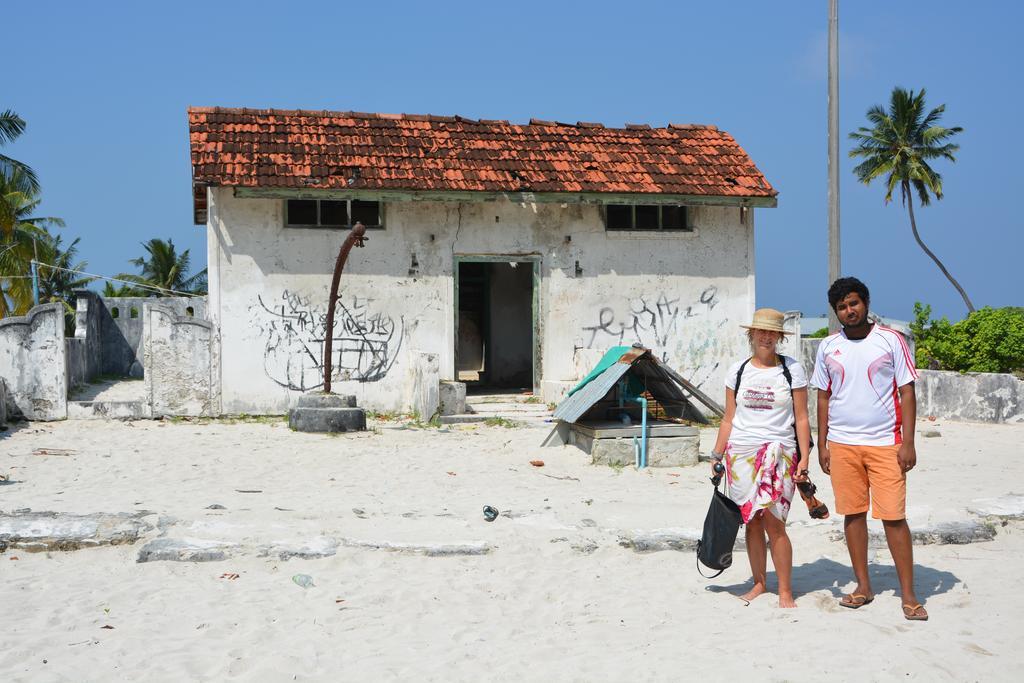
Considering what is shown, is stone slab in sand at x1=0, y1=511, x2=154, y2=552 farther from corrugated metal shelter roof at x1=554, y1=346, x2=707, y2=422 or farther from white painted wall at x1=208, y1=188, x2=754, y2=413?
white painted wall at x1=208, y1=188, x2=754, y2=413

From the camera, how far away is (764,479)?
5031mm

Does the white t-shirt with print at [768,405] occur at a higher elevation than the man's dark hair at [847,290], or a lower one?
lower

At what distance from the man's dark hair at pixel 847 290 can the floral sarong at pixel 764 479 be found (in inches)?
34.7

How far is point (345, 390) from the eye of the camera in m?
14.2

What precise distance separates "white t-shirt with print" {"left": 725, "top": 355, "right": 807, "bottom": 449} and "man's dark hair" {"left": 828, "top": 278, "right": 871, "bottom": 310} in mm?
420

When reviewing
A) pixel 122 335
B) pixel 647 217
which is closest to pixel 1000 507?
pixel 647 217

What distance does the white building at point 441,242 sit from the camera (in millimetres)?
13953

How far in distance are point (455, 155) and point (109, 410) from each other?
22.3ft

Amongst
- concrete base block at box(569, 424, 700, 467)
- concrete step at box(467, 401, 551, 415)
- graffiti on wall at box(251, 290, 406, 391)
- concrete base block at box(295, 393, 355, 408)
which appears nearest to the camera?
concrete base block at box(569, 424, 700, 467)

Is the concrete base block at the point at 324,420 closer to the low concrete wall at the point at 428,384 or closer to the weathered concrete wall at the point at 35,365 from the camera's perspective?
the low concrete wall at the point at 428,384

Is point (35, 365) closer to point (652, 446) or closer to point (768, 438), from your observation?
point (652, 446)

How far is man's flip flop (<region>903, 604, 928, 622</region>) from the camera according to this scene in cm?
491

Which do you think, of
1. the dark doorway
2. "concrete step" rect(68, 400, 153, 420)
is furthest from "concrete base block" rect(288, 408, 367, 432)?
the dark doorway

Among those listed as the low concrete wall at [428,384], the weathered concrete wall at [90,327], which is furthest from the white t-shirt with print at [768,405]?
the weathered concrete wall at [90,327]
